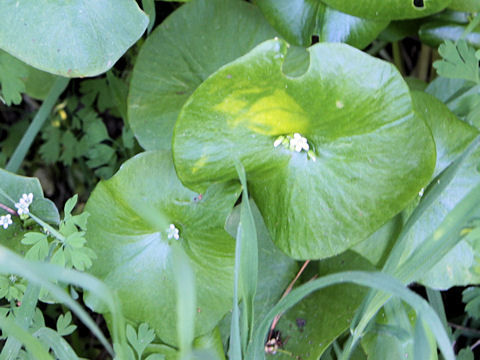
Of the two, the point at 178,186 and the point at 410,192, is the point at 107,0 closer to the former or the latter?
the point at 178,186

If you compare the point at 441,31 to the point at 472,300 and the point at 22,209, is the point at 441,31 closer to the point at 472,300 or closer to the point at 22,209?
the point at 472,300

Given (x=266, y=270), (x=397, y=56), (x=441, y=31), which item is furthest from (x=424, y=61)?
(x=266, y=270)

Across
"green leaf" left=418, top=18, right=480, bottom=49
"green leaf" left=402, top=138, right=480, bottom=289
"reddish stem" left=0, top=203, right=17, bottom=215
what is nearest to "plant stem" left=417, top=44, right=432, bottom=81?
"green leaf" left=418, top=18, right=480, bottom=49

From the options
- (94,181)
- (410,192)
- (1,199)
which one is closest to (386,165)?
(410,192)

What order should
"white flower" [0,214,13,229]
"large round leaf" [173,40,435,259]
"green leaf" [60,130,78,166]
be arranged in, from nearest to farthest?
Result: "large round leaf" [173,40,435,259]
"white flower" [0,214,13,229]
"green leaf" [60,130,78,166]

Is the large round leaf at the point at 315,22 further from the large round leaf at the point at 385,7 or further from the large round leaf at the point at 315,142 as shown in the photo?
the large round leaf at the point at 315,142

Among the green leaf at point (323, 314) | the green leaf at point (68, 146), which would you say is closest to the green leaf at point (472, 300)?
the green leaf at point (323, 314)

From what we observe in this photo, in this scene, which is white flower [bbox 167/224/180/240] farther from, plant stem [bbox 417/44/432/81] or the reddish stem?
plant stem [bbox 417/44/432/81]

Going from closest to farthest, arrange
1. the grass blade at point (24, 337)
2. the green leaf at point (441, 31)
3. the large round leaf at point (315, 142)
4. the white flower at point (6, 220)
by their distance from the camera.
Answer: the grass blade at point (24, 337)
the large round leaf at point (315, 142)
the white flower at point (6, 220)
the green leaf at point (441, 31)
